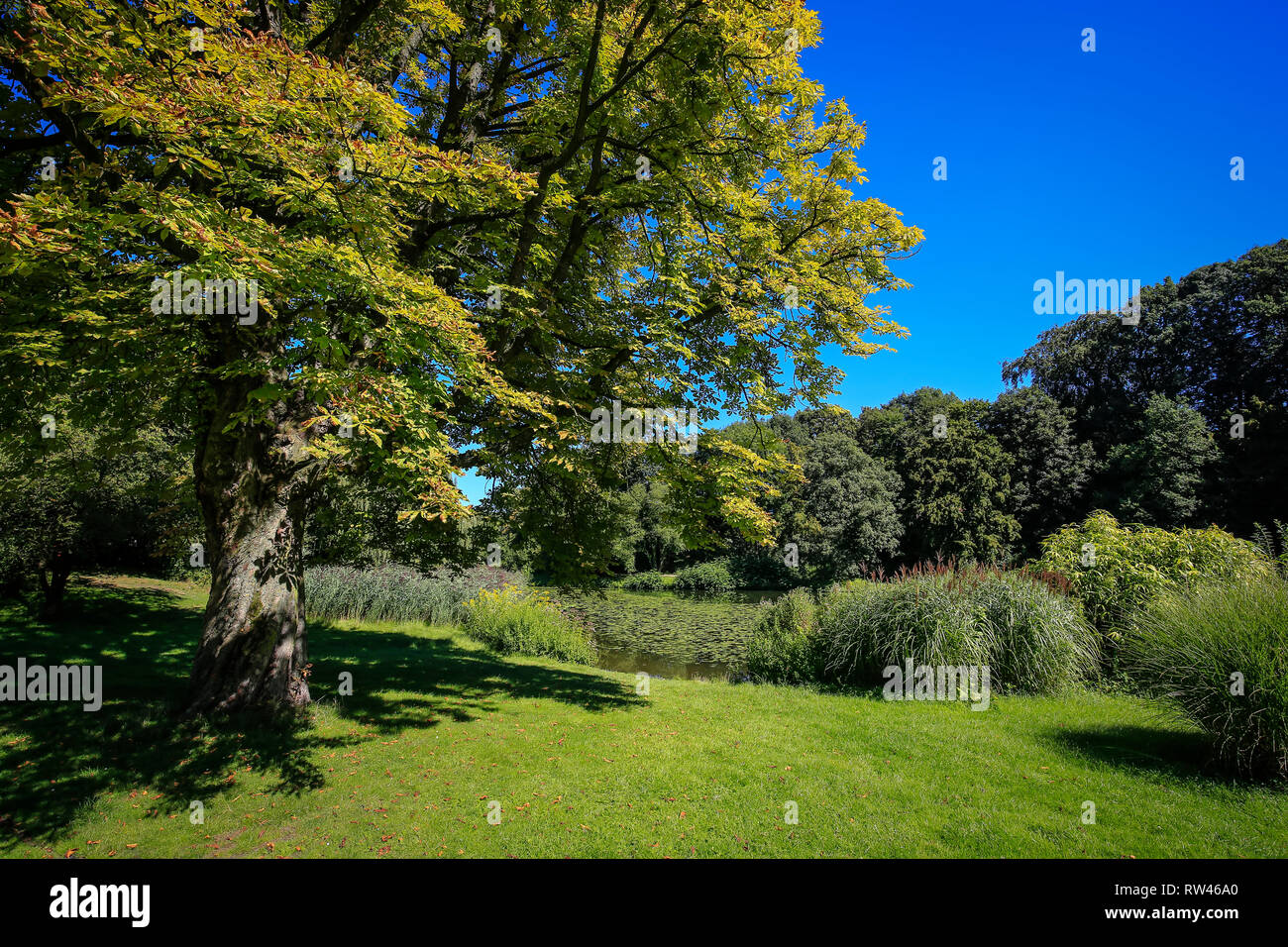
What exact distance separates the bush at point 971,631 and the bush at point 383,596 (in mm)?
11837

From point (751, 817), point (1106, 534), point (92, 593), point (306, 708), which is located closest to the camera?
point (751, 817)

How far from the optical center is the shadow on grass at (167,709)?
16.2ft

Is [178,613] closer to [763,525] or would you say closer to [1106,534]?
[763,525]

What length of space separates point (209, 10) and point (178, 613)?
14.1 metres

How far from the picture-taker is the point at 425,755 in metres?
6.21

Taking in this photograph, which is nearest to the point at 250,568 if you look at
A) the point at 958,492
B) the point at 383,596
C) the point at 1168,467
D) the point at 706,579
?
the point at 383,596

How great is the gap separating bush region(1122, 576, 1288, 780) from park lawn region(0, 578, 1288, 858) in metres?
0.35

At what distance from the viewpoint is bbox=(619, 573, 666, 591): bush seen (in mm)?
44031

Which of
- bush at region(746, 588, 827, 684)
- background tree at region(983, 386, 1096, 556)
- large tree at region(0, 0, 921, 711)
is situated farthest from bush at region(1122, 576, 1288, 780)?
background tree at region(983, 386, 1096, 556)

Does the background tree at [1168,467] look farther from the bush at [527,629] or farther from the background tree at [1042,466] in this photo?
the bush at [527,629]

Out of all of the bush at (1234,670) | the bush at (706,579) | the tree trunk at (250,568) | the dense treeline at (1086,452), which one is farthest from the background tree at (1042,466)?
the tree trunk at (250,568)

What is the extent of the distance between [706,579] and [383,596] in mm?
27181

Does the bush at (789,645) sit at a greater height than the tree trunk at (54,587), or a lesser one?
lesser
